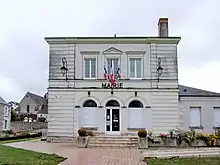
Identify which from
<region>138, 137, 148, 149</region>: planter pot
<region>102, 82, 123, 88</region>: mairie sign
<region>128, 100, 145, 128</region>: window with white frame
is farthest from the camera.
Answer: <region>102, 82, 123, 88</region>: mairie sign

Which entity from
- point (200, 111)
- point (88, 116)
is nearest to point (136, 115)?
point (88, 116)

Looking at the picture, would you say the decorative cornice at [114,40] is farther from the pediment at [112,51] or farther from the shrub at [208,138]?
the shrub at [208,138]

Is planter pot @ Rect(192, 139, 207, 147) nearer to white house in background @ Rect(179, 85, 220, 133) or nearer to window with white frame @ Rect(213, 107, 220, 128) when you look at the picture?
white house in background @ Rect(179, 85, 220, 133)

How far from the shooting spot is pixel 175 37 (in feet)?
82.2

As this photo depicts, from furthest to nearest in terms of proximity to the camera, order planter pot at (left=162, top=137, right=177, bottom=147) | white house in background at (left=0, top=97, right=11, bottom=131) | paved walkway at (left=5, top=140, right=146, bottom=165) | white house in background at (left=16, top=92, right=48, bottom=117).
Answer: white house in background at (left=16, top=92, right=48, bottom=117) < white house in background at (left=0, top=97, right=11, bottom=131) < planter pot at (left=162, top=137, right=177, bottom=147) < paved walkway at (left=5, top=140, right=146, bottom=165)

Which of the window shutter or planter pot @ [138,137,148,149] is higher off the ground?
the window shutter

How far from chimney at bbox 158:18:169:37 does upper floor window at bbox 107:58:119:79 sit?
12.7ft

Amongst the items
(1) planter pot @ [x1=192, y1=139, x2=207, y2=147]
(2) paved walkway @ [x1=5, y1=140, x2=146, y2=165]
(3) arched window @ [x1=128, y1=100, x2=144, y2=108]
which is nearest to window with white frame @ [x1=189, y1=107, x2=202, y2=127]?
(3) arched window @ [x1=128, y1=100, x2=144, y2=108]

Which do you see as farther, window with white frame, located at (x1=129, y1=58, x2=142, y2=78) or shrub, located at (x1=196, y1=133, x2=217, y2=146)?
window with white frame, located at (x1=129, y1=58, x2=142, y2=78)

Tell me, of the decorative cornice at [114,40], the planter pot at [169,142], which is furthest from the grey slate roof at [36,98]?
the planter pot at [169,142]

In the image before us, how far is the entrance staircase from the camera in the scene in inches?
817

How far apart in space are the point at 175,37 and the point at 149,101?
4.82 metres

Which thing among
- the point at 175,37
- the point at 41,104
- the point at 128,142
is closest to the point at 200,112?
the point at 175,37

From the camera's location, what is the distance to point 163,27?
26.3 meters
